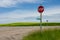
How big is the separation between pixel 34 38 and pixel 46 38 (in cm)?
86

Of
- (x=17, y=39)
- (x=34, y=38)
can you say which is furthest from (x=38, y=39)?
(x=17, y=39)

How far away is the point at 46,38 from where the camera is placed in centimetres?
1408

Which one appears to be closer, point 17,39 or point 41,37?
point 41,37

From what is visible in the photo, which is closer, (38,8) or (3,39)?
(3,39)

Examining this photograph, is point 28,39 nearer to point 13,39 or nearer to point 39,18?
point 13,39

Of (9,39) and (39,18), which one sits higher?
(39,18)

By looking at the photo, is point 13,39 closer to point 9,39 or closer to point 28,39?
point 9,39

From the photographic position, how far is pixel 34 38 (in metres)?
14.3

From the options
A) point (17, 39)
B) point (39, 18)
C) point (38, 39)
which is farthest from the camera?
point (39, 18)

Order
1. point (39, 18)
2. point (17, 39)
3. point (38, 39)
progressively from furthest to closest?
point (39, 18), point (17, 39), point (38, 39)

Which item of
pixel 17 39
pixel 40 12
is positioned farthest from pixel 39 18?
pixel 17 39

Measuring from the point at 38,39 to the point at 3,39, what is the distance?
3326 millimetres

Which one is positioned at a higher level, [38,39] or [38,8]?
[38,8]

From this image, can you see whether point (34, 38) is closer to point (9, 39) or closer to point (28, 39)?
point (28, 39)
